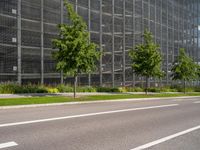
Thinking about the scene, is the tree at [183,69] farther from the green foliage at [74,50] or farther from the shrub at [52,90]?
the green foliage at [74,50]

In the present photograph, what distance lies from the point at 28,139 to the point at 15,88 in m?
15.9

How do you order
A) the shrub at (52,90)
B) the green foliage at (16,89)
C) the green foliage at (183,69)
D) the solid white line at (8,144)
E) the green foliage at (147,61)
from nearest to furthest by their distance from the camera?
the solid white line at (8,144)
the green foliage at (16,89)
the shrub at (52,90)
the green foliage at (147,61)
the green foliage at (183,69)

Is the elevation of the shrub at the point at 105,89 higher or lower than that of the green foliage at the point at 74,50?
lower

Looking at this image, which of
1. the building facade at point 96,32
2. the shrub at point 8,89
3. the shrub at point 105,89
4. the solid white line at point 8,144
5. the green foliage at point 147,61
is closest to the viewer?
the solid white line at point 8,144

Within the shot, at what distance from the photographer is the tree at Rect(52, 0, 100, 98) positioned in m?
20.2

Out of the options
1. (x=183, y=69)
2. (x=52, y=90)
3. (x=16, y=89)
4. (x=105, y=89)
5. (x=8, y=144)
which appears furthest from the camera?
(x=183, y=69)

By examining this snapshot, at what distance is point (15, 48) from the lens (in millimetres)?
27078

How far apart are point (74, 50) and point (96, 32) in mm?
15900

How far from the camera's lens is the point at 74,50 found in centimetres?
2041

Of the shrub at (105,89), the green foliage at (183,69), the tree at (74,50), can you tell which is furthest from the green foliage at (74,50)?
the green foliage at (183,69)

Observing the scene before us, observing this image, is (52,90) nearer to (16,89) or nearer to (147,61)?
(16,89)

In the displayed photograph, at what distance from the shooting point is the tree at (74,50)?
797 inches

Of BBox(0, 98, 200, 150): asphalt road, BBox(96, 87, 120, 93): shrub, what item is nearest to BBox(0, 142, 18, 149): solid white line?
BBox(0, 98, 200, 150): asphalt road

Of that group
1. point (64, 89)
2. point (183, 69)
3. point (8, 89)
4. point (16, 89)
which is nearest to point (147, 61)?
point (64, 89)
